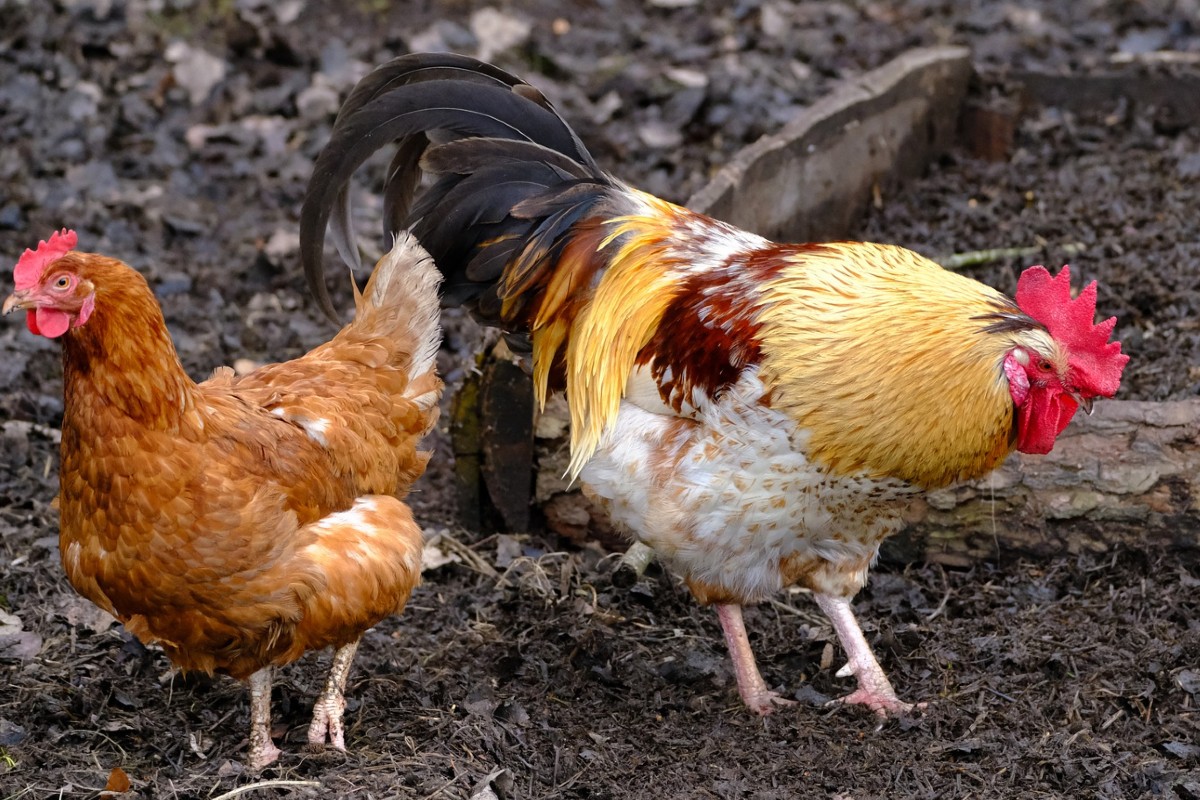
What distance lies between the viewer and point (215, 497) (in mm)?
3404

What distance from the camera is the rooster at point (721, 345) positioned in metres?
3.77

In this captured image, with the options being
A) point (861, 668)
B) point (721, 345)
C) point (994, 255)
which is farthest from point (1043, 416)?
point (994, 255)

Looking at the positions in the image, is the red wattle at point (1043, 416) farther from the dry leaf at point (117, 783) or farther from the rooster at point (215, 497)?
the dry leaf at point (117, 783)

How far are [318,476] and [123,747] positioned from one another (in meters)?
1.00

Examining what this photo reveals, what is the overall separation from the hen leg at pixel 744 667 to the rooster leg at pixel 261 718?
151 centimetres

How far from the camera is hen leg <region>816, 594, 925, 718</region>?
4.25 m

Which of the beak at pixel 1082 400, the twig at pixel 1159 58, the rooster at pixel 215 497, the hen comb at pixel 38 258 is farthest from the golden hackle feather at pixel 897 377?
the twig at pixel 1159 58

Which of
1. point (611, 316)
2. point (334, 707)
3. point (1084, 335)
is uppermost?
point (1084, 335)

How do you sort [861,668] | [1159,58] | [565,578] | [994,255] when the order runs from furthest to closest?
[1159,58], [994,255], [565,578], [861,668]

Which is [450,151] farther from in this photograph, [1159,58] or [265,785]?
[1159,58]

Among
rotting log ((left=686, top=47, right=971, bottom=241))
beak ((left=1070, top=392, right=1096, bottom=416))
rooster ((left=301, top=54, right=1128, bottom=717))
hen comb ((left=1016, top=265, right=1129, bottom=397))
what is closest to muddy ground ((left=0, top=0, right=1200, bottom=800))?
rotting log ((left=686, top=47, right=971, bottom=241))

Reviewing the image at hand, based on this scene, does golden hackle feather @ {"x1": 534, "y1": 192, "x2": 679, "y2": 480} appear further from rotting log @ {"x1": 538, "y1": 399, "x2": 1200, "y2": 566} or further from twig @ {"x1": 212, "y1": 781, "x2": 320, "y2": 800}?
twig @ {"x1": 212, "y1": 781, "x2": 320, "y2": 800}

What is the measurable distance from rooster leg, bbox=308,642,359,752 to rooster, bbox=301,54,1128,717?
1009mm

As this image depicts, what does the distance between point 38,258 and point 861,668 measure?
9.29 ft
